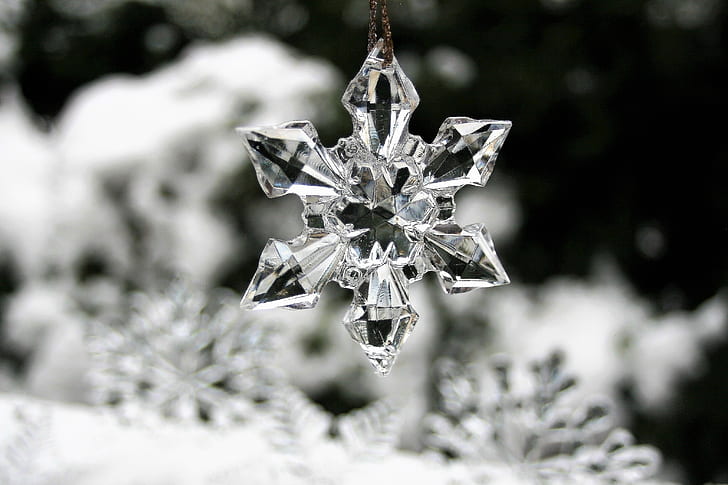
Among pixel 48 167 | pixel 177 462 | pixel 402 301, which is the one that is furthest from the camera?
pixel 48 167

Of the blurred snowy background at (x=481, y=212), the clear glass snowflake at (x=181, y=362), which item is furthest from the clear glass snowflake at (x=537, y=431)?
the blurred snowy background at (x=481, y=212)

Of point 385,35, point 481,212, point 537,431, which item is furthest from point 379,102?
point 481,212

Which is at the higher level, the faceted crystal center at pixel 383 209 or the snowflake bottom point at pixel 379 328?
the faceted crystal center at pixel 383 209

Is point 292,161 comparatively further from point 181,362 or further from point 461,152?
point 181,362

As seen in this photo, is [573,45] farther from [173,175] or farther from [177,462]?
[177,462]

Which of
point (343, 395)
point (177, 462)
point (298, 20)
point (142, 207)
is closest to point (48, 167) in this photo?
point (142, 207)

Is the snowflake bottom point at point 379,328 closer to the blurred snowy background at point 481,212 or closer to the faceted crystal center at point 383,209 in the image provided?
the faceted crystal center at point 383,209
